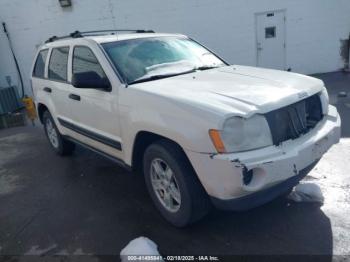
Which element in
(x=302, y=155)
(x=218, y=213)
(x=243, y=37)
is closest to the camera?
(x=302, y=155)

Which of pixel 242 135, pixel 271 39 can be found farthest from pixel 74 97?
pixel 271 39

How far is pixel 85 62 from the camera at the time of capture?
4047 millimetres

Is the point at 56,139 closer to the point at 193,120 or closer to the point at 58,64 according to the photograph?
the point at 58,64

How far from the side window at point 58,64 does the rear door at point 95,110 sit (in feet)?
0.91

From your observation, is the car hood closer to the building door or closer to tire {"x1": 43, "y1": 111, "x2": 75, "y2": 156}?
tire {"x1": 43, "y1": 111, "x2": 75, "y2": 156}

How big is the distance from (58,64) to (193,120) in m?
2.94

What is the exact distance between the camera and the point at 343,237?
9.45ft

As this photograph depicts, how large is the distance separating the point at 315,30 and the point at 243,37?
7.53ft

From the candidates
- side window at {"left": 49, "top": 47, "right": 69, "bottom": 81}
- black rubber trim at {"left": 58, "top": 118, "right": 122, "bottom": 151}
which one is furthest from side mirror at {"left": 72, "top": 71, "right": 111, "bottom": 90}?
side window at {"left": 49, "top": 47, "right": 69, "bottom": 81}

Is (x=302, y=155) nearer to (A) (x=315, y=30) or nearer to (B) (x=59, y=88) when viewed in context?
(B) (x=59, y=88)

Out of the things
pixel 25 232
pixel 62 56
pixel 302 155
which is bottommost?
pixel 25 232

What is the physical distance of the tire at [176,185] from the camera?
9.32ft

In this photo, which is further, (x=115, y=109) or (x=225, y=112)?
(x=115, y=109)

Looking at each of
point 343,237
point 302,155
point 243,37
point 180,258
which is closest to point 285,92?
point 302,155
